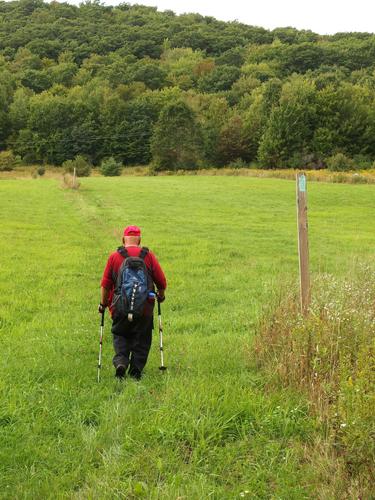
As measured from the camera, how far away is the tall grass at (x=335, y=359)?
436cm

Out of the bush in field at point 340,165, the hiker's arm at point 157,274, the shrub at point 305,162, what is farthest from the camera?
the shrub at point 305,162

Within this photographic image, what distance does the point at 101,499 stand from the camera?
4.14 meters

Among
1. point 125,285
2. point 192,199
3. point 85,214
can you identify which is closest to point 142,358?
point 125,285

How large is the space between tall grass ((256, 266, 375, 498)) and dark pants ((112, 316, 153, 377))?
1536 mm

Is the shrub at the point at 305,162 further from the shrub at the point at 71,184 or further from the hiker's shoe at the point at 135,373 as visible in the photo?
the hiker's shoe at the point at 135,373

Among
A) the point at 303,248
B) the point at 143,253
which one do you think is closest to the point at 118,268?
the point at 143,253

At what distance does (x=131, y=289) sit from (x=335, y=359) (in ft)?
8.42

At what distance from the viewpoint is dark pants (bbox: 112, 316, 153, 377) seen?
657 cm

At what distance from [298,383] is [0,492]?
10.8ft

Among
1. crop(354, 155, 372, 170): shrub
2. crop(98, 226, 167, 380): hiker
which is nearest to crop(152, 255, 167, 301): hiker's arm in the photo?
crop(98, 226, 167, 380): hiker

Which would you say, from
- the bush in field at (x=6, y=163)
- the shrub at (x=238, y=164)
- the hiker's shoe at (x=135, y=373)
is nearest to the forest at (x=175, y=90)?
the shrub at (x=238, y=164)

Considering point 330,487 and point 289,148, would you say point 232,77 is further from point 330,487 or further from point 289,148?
point 330,487

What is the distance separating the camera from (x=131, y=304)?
20.6 feet

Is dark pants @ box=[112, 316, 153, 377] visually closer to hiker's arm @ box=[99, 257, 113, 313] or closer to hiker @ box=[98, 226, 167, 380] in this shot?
hiker @ box=[98, 226, 167, 380]
